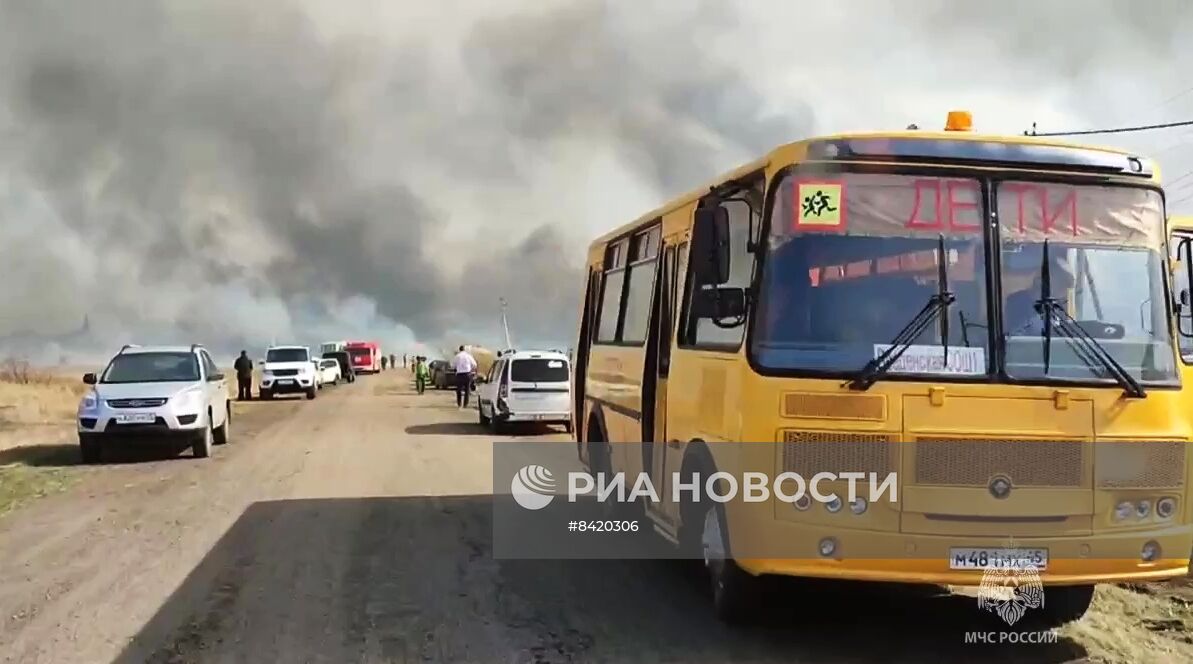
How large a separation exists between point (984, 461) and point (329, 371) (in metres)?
56.0

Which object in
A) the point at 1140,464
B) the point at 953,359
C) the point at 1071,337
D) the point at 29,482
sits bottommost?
the point at 29,482

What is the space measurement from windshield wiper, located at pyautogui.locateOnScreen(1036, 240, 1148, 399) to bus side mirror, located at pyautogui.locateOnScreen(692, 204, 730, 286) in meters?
1.81

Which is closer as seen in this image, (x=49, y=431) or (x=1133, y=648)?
(x=1133, y=648)

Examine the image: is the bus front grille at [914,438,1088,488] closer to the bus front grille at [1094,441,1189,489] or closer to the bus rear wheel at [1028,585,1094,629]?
the bus front grille at [1094,441,1189,489]

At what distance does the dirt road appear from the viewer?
723 cm

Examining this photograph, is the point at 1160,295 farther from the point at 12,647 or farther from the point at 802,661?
the point at 12,647

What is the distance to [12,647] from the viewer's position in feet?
24.0

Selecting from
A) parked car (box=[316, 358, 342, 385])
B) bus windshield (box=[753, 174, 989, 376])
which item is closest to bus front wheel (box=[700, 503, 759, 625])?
bus windshield (box=[753, 174, 989, 376])

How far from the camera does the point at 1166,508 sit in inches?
271

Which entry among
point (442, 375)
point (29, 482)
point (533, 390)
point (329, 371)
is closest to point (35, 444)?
point (29, 482)

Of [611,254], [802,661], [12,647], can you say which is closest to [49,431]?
[611,254]

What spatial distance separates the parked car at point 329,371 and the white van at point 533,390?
3343 centimetres

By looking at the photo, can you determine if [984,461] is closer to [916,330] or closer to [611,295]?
[916,330]

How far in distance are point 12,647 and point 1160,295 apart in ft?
23.3
